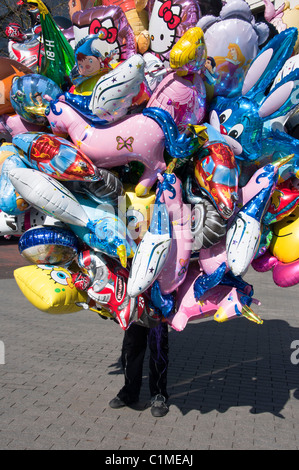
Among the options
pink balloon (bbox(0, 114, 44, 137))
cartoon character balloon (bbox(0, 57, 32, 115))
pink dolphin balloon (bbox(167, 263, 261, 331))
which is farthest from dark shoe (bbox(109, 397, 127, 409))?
cartoon character balloon (bbox(0, 57, 32, 115))

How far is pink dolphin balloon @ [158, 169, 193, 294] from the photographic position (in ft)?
9.71

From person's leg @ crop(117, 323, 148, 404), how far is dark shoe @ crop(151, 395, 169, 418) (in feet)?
0.55

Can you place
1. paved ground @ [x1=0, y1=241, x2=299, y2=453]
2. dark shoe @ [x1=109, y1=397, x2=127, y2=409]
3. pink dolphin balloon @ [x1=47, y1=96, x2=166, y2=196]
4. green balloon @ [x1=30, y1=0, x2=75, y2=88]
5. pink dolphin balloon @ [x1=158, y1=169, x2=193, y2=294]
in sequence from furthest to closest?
dark shoe @ [x1=109, y1=397, x2=127, y2=409] → paved ground @ [x1=0, y1=241, x2=299, y2=453] → green balloon @ [x1=30, y1=0, x2=75, y2=88] → pink dolphin balloon @ [x1=158, y1=169, x2=193, y2=294] → pink dolphin balloon @ [x1=47, y1=96, x2=166, y2=196]

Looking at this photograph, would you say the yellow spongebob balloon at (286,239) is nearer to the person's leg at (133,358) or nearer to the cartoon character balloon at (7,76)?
the person's leg at (133,358)

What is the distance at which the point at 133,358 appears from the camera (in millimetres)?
3957

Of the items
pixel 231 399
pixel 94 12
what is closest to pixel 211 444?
pixel 231 399

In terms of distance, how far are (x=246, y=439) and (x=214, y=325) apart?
9.57 ft

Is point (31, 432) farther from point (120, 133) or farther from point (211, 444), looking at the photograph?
point (120, 133)

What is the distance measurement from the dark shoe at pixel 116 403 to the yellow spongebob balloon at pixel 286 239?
1.65m

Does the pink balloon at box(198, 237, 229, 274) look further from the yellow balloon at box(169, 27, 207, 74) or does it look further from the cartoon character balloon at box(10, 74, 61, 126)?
the cartoon character balloon at box(10, 74, 61, 126)

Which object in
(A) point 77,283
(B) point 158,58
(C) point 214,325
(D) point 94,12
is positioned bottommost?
(C) point 214,325

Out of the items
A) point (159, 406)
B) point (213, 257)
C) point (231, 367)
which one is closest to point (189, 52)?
point (213, 257)

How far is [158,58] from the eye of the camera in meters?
3.22

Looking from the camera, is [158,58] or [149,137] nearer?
[149,137]
